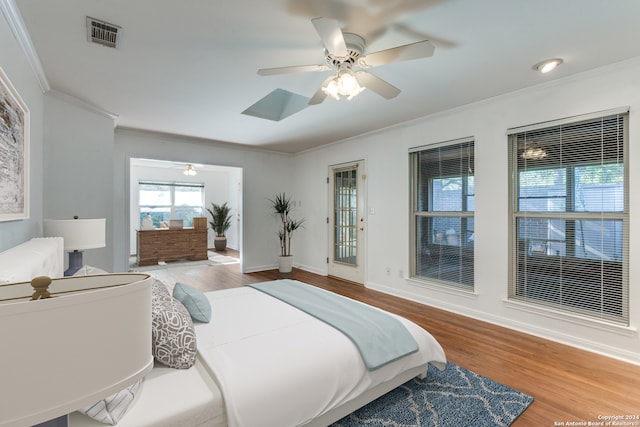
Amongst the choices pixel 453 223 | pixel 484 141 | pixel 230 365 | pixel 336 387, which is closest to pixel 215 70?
pixel 230 365

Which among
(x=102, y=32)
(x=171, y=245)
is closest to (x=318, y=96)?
(x=102, y=32)

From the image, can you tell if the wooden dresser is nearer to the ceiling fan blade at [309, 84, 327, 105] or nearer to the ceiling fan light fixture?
the ceiling fan blade at [309, 84, 327, 105]

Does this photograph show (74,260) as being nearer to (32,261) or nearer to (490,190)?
(32,261)

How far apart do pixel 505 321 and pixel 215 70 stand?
12.3 feet

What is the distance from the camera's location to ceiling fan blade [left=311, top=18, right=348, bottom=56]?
61.9 inches

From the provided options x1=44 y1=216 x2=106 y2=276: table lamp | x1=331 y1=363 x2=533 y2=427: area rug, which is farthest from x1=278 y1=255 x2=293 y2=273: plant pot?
x1=331 y1=363 x2=533 y2=427: area rug

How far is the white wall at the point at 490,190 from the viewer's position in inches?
96.7

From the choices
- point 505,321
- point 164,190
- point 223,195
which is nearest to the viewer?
point 505,321

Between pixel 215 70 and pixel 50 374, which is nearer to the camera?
pixel 50 374

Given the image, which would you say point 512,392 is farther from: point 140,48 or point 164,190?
point 164,190

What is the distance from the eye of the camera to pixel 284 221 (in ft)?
19.9

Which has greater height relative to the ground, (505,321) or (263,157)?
(263,157)

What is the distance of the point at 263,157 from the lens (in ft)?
19.6

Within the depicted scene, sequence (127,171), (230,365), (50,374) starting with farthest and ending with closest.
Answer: (127,171) → (230,365) → (50,374)
